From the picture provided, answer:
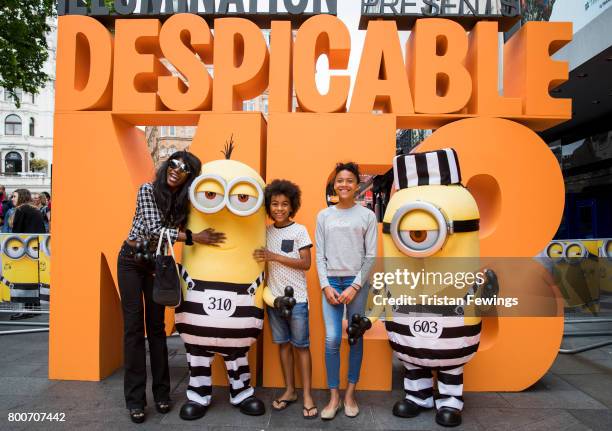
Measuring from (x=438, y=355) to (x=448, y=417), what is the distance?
46cm

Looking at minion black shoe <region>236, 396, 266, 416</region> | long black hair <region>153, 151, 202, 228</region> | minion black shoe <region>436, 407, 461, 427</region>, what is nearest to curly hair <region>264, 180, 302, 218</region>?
long black hair <region>153, 151, 202, 228</region>

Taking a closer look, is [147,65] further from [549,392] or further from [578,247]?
[578,247]

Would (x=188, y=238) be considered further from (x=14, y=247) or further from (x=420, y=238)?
(x=14, y=247)

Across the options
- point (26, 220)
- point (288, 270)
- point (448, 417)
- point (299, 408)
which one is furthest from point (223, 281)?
point (26, 220)

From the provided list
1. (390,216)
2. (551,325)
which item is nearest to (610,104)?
(551,325)

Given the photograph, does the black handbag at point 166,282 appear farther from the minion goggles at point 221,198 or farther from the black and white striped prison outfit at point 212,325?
the minion goggles at point 221,198

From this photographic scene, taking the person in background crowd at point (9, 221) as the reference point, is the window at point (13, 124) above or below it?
above

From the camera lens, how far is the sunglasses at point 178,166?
317 centimetres

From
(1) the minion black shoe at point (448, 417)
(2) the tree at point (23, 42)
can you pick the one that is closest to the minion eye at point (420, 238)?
(1) the minion black shoe at point (448, 417)

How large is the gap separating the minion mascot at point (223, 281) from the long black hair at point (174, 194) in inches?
2.9

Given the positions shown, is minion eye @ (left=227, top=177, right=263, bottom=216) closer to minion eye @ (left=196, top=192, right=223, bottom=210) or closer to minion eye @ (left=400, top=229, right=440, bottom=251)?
minion eye @ (left=196, top=192, right=223, bottom=210)

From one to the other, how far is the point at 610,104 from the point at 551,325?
7.13 meters

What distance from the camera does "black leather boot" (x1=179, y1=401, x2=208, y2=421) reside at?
3189 millimetres

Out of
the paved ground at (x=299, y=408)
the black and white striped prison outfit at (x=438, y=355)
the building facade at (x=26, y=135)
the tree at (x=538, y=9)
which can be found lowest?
the paved ground at (x=299, y=408)
